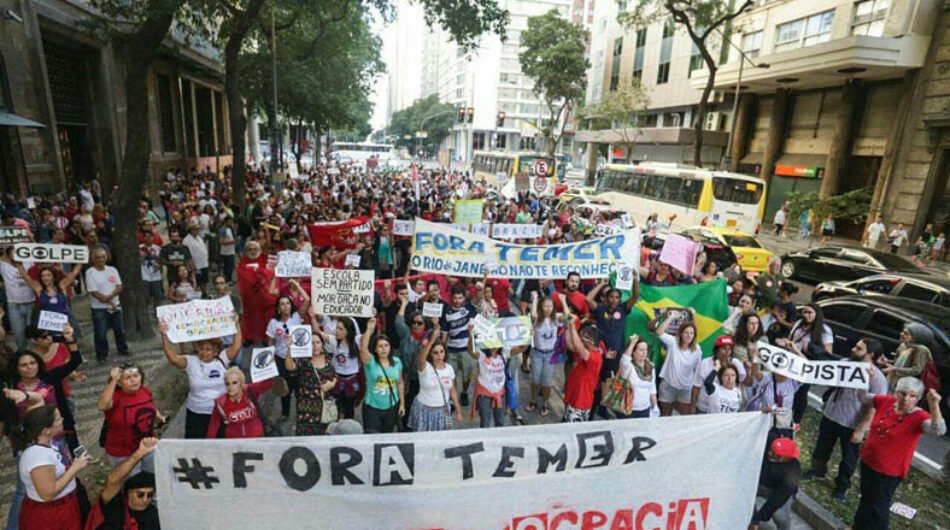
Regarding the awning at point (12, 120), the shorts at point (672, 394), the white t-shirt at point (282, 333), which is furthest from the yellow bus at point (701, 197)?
the awning at point (12, 120)

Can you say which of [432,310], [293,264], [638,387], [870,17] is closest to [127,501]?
[432,310]

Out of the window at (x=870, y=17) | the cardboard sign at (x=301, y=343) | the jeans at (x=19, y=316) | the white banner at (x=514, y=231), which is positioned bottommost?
the jeans at (x=19, y=316)

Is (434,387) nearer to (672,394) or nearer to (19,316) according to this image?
(672,394)

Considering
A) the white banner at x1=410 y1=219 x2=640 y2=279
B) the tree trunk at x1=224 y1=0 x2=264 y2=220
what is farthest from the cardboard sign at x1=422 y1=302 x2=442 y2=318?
the tree trunk at x1=224 y1=0 x2=264 y2=220

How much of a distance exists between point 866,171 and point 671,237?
2222 centimetres

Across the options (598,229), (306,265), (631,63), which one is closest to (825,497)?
(306,265)

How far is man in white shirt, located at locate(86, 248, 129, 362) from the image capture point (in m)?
7.26

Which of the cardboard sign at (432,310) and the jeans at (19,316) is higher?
the cardboard sign at (432,310)

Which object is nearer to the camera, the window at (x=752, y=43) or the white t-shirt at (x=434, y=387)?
the white t-shirt at (x=434, y=387)

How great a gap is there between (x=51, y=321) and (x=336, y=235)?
6.14m

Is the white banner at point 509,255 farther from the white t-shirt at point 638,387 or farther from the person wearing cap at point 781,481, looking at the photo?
the person wearing cap at point 781,481

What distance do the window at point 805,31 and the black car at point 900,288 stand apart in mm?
20749

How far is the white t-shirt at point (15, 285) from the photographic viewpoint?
22.2 feet

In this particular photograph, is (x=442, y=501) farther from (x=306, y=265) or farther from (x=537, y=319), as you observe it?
(x=306, y=265)
